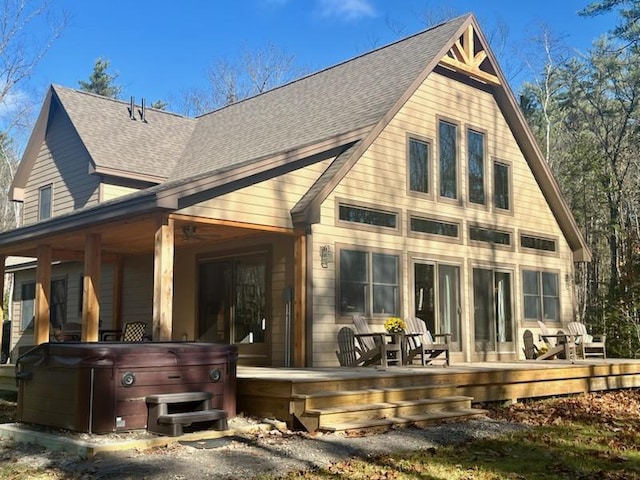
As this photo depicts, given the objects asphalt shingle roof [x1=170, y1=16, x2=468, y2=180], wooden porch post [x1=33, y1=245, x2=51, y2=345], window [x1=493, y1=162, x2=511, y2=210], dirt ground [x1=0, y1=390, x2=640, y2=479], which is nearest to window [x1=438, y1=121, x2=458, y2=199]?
window [x1=493, y1=162, x2=511, y2=210]

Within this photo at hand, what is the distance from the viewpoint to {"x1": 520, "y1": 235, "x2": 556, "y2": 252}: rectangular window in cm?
1440

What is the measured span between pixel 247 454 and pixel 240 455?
73 mm

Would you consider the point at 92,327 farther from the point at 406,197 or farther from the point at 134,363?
the point at 406,197

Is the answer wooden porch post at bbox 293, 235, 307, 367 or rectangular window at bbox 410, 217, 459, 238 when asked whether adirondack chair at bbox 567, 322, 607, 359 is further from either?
wooden porch post at bbox 293, 235, 307, 367

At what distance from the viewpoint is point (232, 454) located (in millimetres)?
6168

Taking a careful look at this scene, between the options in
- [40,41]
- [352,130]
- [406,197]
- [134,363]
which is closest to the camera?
[134,363]

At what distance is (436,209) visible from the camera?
41.6 ft

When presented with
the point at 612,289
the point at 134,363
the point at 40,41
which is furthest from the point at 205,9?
the point at 134,363

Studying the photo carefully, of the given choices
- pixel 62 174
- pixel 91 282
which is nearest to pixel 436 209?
pixel 91 282

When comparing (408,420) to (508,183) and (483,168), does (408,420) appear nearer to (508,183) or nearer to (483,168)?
(483,168)

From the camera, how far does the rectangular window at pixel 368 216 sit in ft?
36.6

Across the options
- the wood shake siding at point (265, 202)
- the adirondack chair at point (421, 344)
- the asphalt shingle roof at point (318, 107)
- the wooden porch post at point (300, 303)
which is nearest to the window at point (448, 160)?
the asphalt shingle roof at point (318, 107)

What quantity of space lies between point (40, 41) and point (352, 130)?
41.8 feet

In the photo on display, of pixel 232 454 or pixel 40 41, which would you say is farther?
pixel 40 41
